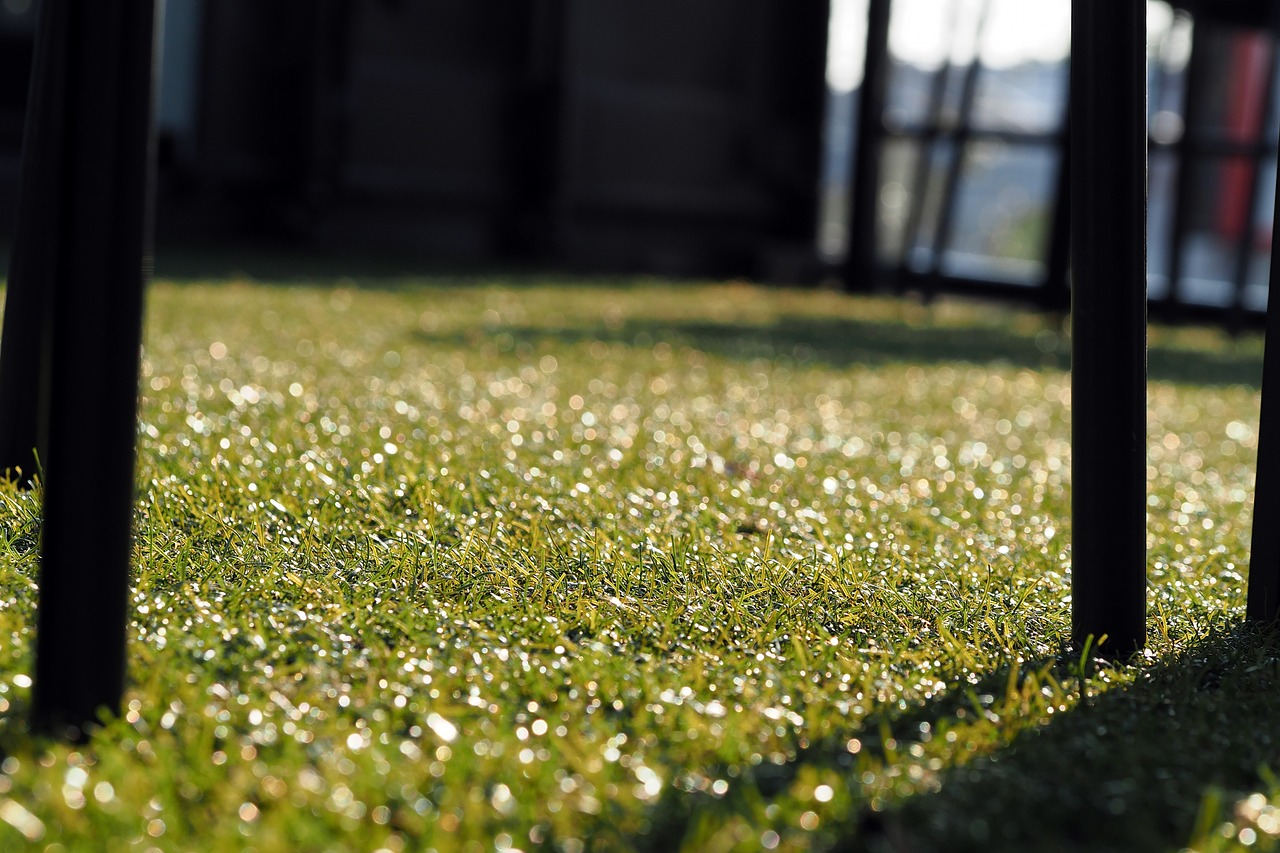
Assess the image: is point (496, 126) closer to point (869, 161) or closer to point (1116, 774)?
point (869, 161)

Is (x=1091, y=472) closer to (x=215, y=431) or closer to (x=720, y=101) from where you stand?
(x=215, y=431)

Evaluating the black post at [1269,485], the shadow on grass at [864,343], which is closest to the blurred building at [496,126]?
the shadow on grass at [864,343]

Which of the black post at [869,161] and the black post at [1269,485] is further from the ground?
the black post at [869,161]

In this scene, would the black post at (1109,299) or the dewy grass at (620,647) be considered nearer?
the dewy grass at (620,647)

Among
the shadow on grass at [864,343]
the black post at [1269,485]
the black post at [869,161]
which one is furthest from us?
the black post at [869,161]

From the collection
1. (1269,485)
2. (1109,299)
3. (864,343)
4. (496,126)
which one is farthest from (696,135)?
(1109,299)

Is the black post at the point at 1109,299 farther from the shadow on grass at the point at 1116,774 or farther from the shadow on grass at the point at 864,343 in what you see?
the shadow on grass at the point at 864,343

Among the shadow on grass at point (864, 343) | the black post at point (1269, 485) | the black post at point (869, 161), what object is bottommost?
the shadow on grass at point (864, 343)

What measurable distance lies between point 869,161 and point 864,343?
5952mm

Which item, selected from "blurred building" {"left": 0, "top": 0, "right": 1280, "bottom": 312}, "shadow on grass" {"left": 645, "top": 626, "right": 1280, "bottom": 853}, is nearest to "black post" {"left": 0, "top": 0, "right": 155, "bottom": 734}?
"shadow on grass" {"left": 645, "top": 626, "right": 1280, "bottom": 853}

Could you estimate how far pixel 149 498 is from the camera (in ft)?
8.41

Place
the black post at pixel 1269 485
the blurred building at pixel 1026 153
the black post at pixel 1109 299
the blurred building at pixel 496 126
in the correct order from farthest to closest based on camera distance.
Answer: the blurred building at pixel 496 126, the blurred building at pixel 1026 153, the black post at pixel 1269 485, the black post at pixel 1109 299

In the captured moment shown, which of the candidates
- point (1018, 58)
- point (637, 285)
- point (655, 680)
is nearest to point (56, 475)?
point (655, 680)

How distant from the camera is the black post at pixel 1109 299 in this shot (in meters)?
1.92
